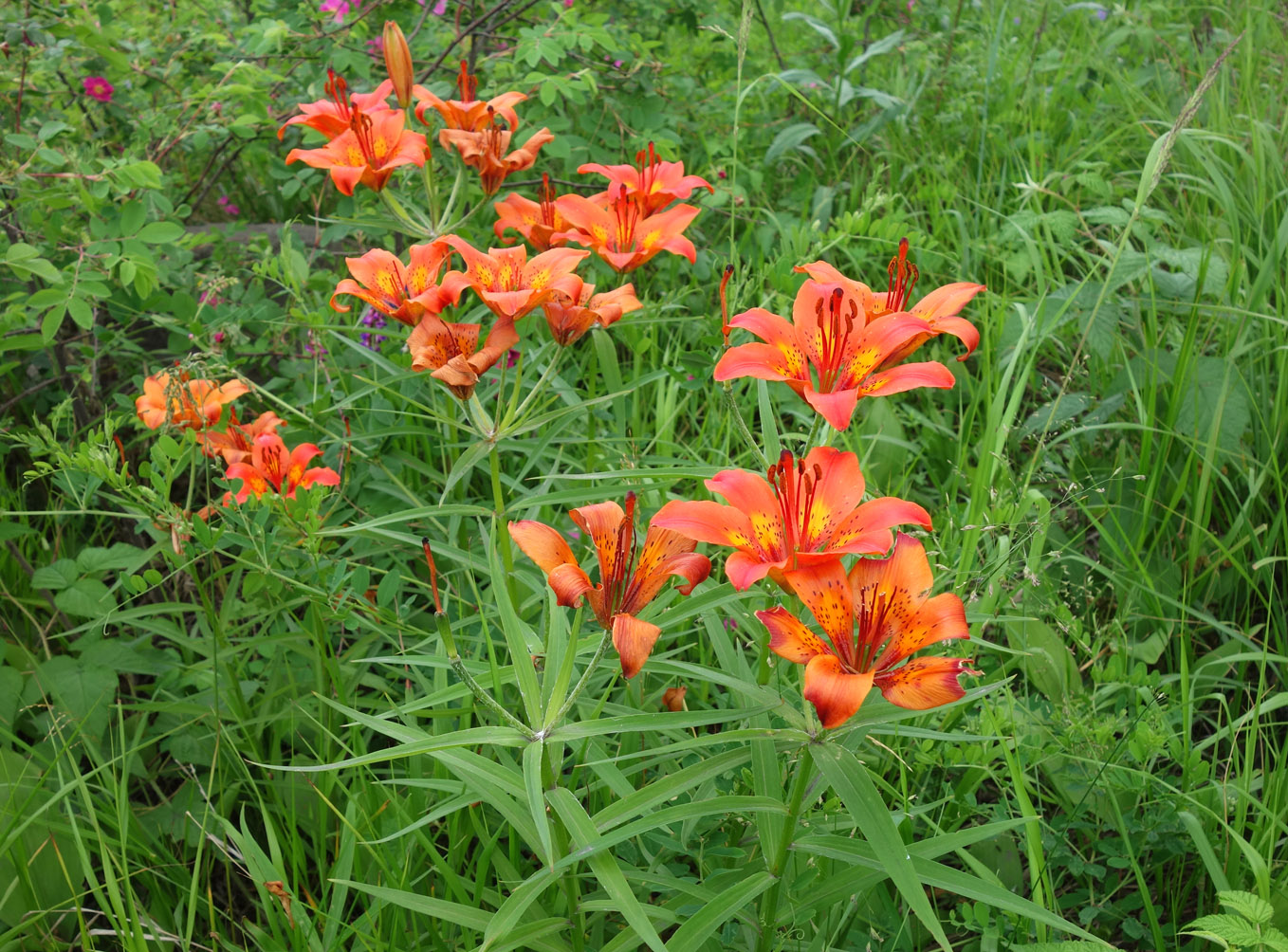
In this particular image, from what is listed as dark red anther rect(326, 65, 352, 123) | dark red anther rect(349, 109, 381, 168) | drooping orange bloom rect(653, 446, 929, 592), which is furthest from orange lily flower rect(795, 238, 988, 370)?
dark red anther rect(326, 65, 352, 123)

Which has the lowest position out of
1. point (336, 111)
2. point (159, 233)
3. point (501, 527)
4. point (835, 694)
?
point (501, 527)

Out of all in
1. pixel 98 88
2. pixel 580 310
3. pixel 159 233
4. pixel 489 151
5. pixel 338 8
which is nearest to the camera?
pixel 580 310

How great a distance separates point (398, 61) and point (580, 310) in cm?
73

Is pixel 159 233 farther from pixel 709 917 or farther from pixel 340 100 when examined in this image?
pixel 709 917

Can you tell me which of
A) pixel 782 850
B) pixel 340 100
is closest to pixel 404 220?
pixel 340 100

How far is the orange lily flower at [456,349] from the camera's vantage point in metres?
1.32

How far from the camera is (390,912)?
1.39 m

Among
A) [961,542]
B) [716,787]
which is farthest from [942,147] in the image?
[716,787]

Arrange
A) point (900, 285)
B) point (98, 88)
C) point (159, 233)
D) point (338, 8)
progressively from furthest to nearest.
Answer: point (338, 8) < point (98, 88) < point (159, 233) < point (900, 285)

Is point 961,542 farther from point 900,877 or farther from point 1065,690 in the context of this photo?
point 900,877

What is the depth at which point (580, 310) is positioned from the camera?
54.6 inches

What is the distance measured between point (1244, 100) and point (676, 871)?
304cm

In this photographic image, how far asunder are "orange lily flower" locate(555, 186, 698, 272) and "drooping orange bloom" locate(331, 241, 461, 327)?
0.25 m

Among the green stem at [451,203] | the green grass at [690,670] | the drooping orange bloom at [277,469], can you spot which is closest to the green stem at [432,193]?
the green stem at [451,203]
